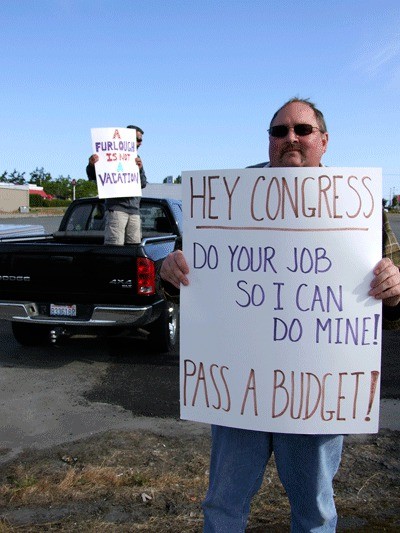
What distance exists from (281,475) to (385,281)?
784mm

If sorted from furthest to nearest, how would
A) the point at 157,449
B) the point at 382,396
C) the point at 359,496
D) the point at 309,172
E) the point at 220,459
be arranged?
the point at 382,396, the point at 157,449, the point at 359,496, the point at 220,459, the point at 309,172

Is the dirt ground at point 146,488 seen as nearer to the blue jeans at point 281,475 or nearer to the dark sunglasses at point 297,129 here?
the blue jeans at point 281,475

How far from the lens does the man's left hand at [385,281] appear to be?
1936 mm

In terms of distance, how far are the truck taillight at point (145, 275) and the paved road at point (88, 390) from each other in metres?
0.84

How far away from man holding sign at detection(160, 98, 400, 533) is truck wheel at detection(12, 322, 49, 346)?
4892 mm

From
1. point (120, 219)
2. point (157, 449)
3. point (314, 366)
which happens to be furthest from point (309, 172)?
point (120, 219)

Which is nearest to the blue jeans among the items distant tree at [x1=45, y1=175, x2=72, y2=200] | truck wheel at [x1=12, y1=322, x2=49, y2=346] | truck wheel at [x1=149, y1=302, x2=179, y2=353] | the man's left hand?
the man's left hand

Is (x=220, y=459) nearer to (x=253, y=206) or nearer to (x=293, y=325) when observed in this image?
(x=293, y=325)

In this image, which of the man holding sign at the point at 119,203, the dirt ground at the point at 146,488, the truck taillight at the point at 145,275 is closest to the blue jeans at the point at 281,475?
the dirt ground at the point at 146,488

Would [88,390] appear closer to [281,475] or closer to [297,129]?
[281,475]

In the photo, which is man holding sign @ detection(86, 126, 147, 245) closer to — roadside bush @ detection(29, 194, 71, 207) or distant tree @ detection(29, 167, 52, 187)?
roadside bush @ detection(29, 194, 71, 207)

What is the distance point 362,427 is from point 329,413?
12 cm

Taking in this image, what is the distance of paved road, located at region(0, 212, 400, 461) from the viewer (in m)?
4.37

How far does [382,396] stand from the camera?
503 centimetres
